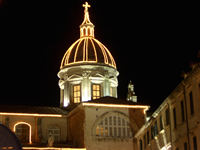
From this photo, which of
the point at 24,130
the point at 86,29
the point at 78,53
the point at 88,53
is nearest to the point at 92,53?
the point at 88,53

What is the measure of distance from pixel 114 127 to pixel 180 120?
24969 mm

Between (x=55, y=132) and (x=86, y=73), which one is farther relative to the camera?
(x=86, y=73)

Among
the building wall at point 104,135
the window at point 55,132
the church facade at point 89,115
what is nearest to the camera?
the church facade at point 89,115

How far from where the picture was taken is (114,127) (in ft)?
181

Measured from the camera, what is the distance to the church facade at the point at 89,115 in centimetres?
4880

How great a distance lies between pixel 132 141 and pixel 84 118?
703cm

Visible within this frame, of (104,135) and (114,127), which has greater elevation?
(114,127)

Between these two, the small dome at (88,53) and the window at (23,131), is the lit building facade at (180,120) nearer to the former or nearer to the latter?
the window at (23,131)

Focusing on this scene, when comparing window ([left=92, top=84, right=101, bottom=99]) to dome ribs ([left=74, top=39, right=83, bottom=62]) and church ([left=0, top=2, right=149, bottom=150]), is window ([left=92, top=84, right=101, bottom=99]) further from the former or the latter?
dome ribs ([left=74, top=39, right=83, bottom=62])

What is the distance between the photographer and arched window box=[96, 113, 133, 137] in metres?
54.5

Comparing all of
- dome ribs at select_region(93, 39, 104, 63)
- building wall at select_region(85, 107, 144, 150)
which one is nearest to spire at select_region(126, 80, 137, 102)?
dome ribs at select_region(93, 39, 104, 63)

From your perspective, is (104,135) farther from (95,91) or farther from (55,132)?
(95,91)

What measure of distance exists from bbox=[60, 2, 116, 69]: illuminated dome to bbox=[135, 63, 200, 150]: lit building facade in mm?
24862

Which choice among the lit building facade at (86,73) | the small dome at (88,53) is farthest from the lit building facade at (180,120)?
the small dome at (88,53)
